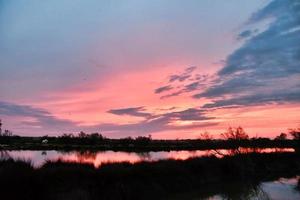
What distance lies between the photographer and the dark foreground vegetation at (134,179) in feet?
58.4

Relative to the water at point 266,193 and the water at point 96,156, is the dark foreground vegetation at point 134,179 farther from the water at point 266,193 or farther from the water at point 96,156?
the water at point 96,156

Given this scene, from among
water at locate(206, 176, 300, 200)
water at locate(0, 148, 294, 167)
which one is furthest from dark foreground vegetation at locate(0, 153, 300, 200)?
water at locate(0, 148, 294, 167)

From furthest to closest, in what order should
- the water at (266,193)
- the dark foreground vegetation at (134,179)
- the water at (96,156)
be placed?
the water at (96,156) → the water at (266,193) → the dark foreground vegetation at (134,179)

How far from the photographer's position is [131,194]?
20.9 meters

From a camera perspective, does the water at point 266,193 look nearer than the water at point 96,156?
Yes

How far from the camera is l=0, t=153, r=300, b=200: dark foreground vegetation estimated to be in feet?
58.4

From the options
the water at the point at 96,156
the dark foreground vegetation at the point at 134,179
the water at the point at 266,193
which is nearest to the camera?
the dark foreground vegetation at the point at 134,179

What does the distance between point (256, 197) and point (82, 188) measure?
9.78 meters

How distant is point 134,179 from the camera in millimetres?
22797

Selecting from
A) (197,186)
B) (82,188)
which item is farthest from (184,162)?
(82,188)

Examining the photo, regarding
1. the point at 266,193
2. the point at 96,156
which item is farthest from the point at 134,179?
the point at 96,156

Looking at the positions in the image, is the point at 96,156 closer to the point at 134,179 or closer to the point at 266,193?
the point at 134,179

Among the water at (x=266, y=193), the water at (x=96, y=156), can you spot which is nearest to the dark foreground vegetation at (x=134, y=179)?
the water at (x=266, y=193)

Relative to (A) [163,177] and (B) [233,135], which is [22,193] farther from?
(B) [233,135]
